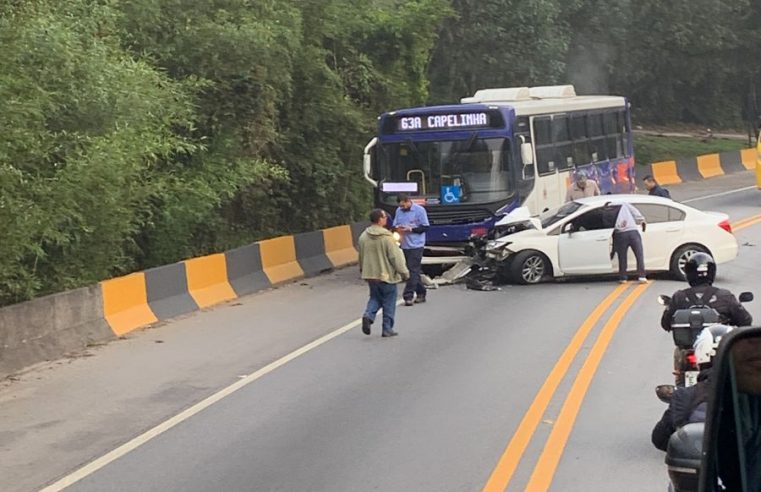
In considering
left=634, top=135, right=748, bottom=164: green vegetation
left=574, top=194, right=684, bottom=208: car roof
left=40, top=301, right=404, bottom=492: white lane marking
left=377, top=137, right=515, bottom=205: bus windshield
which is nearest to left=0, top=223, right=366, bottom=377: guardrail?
left=377, top=137, right=515, bottom=205: bus windshield

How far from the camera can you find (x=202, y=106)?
2272 centimetres

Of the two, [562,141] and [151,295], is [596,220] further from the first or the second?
[151,295]

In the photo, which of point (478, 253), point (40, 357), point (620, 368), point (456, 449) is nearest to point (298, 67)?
point (478, 253)

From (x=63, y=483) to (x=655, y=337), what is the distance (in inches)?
319

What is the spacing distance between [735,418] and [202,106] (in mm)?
19590

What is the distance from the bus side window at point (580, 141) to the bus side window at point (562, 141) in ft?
0.91

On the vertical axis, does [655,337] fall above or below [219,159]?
below

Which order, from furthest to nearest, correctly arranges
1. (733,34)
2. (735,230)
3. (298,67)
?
(733,34) → (735,230) → (298,67)

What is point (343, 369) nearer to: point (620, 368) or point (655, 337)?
point (620, 368)

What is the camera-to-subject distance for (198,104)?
2247 centimetres

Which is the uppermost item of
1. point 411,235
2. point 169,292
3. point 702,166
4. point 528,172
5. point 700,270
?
point 528,172

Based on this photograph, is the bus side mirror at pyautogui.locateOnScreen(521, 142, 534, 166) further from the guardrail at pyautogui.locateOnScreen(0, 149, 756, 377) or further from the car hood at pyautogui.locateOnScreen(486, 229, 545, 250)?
the guardrail at pyautogui.locateOnScreen(0, 149, 756, 377)

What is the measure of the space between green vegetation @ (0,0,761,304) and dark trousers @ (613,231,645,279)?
6.27 metres

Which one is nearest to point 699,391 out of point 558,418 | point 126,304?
point 558,418
